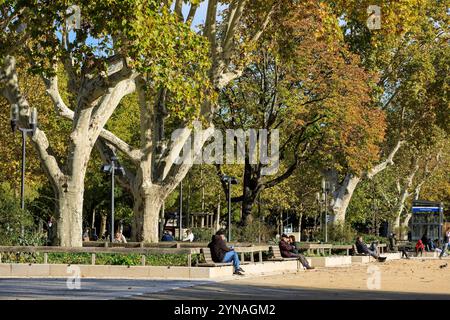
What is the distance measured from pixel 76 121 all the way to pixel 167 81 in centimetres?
374

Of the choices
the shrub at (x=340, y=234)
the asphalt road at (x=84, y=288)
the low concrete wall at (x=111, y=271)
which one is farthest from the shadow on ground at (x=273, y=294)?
the shrub at (x=340, y=234)

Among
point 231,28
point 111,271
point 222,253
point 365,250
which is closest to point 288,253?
point 222,253

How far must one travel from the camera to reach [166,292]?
2100cm

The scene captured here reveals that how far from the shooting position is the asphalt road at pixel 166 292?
1961cm

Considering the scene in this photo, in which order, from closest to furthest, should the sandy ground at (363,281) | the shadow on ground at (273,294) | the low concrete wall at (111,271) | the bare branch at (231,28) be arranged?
the shadow on ground at (273,294) → the sandy ground at (363,281) → the low concrete wall at (111,271) → the bare branch at (231,28)

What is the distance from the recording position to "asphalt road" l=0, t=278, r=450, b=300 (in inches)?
772

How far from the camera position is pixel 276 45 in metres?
42.3

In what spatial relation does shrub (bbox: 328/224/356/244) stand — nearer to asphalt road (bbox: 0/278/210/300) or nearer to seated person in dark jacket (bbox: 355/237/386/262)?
seated person in dark jacket (bbox: 355/237/386/262)

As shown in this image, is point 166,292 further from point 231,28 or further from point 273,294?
point 231,28

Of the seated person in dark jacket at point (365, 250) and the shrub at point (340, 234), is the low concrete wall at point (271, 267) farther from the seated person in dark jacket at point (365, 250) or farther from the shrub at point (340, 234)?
the shrub at point (340, 234)

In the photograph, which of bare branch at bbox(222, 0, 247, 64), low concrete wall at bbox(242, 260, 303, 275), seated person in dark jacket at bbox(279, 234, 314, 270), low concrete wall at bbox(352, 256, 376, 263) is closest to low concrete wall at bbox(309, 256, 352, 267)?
seated person in dark jacket at bbox(279, 234, 314, 270)

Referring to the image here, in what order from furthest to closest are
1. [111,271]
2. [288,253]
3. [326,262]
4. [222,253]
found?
[326,262] → [288,253] → [222,253] → [111,271]
